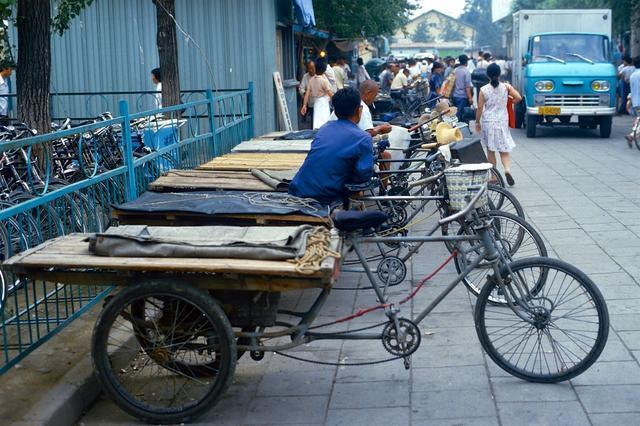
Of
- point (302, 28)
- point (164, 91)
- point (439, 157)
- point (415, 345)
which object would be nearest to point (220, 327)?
point (415, 345)

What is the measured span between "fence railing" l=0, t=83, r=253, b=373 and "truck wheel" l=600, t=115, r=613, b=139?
12783mm

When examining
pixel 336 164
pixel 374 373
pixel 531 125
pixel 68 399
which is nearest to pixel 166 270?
pixel 68 399

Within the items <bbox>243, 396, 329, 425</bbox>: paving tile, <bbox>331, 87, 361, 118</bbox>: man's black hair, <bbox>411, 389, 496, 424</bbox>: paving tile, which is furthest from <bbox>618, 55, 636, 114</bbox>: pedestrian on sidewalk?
<bbox>243, 396, 329, 425</bbox>: paving tile

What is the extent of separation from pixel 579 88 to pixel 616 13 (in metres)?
8.44

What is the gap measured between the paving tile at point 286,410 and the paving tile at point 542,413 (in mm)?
973

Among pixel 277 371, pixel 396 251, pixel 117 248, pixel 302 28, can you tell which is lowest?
pixel 277 371

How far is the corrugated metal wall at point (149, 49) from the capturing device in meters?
17.2

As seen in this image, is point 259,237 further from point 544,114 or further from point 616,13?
point 616,13

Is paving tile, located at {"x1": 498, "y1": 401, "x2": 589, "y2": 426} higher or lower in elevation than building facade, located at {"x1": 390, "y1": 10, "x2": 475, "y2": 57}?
lower

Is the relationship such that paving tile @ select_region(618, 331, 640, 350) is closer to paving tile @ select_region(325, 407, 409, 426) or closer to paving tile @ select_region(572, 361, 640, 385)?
paving tile @ select_region(572, 361, 640, 385)

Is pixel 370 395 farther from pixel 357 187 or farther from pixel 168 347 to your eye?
pixel 357 187

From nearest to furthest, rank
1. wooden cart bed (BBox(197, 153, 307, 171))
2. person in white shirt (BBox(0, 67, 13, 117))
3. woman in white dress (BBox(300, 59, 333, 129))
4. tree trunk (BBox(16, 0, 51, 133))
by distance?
wooden cart bed (BBox(197, 153, 307, 171)) < tree trunk (BBox(16, 0, 51, 133)) < person in white shirt (BBox(0, 67, 13, 117)) < woman in white dress (BBox(300, 59, 333, 129))

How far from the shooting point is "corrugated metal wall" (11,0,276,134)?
17.2 metres

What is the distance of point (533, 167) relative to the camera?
50.7ft
